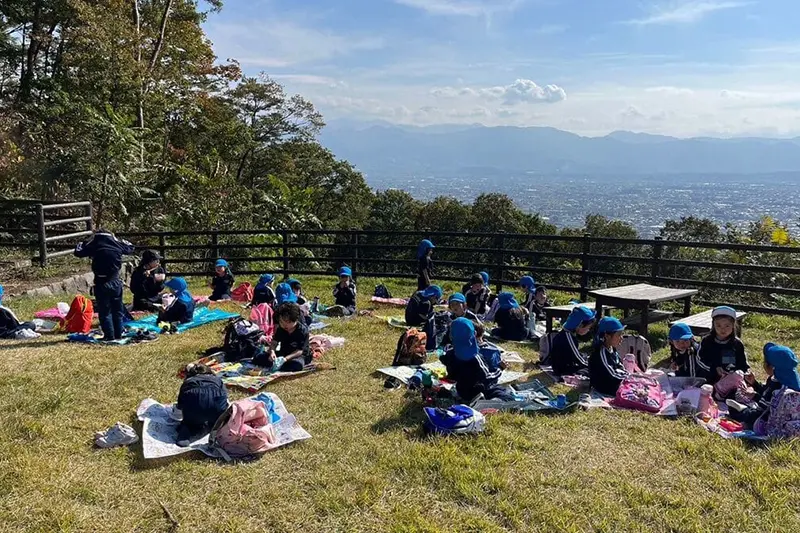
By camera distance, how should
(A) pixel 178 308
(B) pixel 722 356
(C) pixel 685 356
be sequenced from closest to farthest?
(B) pixel 722 356, (C) pixel 685 356, (A) pixel 178 308

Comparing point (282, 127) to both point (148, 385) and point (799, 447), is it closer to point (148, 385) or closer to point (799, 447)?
point (148, 385)

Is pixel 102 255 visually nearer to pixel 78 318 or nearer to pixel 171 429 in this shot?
pixel 78 318

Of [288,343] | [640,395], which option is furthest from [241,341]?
[640,395]

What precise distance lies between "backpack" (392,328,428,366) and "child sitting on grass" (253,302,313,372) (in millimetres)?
1076

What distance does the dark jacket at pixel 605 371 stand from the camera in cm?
600

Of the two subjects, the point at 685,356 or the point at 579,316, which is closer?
the point at 685,356

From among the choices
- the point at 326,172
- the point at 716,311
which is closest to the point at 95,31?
the point at 326,172

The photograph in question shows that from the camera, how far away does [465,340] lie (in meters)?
5.75

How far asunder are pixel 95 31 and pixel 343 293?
13.6 metres

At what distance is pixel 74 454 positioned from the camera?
452 cm

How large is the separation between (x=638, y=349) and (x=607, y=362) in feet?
3.50

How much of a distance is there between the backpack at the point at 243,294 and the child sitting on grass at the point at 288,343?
4334 mm

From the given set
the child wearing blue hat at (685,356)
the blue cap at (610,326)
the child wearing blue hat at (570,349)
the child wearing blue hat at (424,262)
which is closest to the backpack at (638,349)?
the child wearing blue hat at (685,356)

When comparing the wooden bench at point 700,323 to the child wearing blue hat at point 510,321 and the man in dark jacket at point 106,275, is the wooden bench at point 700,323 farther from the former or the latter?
the man in dark jacket at point 106,275
